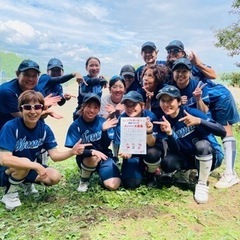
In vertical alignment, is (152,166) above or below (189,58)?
below

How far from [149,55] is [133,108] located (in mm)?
1166

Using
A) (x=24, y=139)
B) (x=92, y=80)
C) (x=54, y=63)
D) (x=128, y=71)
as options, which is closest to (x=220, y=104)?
(x=128, y=71)

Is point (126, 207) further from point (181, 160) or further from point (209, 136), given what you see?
point (209, 136)

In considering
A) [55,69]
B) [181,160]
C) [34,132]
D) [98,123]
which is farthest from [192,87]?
[55,69]

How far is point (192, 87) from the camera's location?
13.4 ft

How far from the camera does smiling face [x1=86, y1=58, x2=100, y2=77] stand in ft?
17.9

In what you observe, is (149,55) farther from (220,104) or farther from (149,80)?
(220,104)

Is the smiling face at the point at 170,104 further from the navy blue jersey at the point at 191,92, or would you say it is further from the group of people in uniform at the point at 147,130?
the navy blue jersey at the point at 191,92

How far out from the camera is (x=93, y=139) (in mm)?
4117

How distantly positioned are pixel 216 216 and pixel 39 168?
196 cm

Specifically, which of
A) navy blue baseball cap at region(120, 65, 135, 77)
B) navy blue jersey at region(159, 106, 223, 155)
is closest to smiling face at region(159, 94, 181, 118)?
navy blue jersey at region(159, 106, 223, 155)

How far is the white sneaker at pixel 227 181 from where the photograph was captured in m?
4.25

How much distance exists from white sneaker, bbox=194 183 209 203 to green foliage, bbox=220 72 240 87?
1029cm

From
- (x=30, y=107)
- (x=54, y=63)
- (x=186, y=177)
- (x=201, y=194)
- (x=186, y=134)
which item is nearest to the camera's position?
(x=30, y=107)
